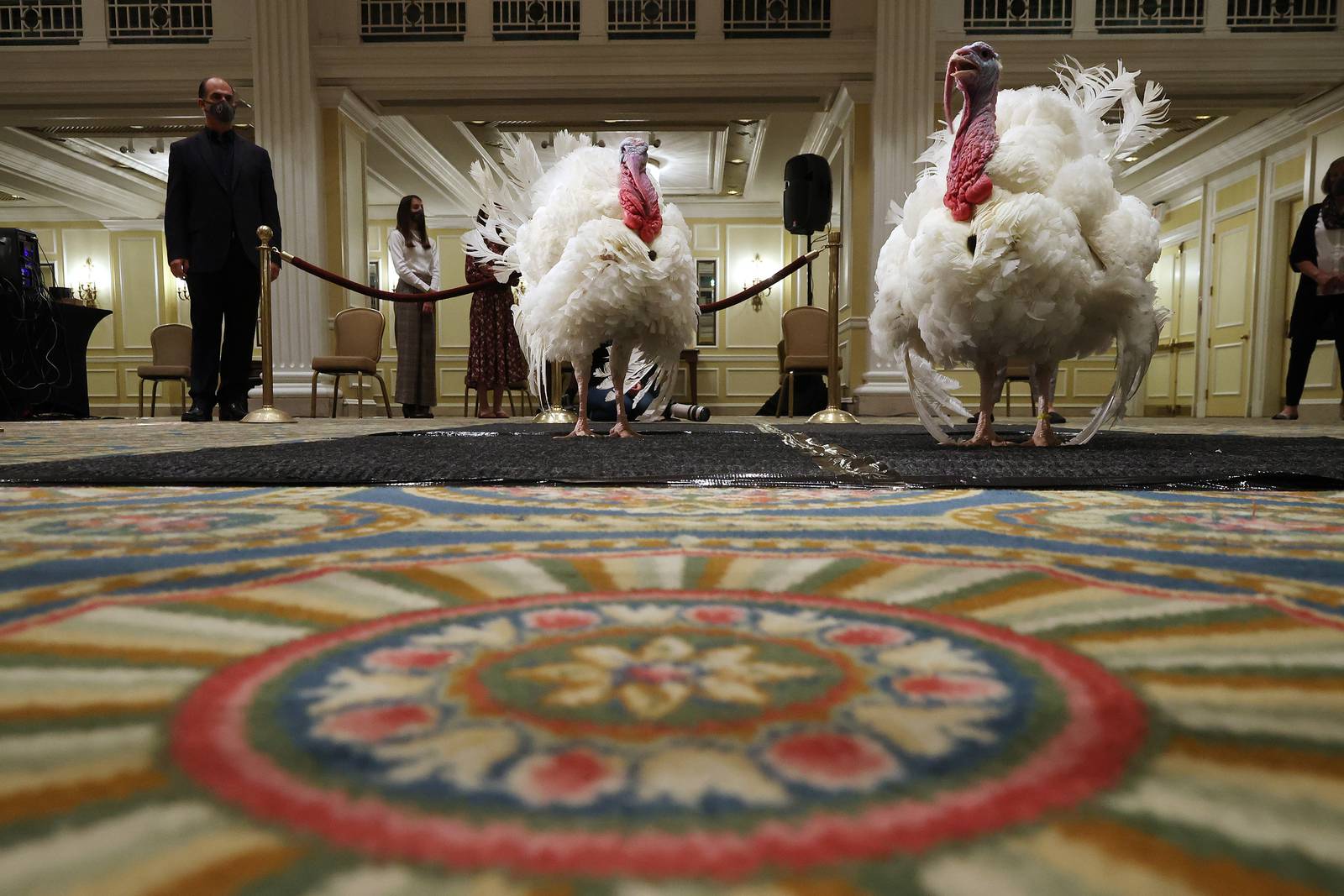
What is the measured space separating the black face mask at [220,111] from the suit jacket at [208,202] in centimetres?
14

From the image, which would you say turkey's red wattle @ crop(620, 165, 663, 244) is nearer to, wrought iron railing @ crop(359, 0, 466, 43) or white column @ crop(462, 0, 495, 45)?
white column @ crop(462, 0, 495, 45)

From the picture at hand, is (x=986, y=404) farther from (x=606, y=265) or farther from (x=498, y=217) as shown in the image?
(x=498, y=217)

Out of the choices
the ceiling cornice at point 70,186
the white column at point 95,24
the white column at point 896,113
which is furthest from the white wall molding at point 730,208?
the ceiling cornice at point 70,186

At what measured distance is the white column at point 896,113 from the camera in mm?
7312

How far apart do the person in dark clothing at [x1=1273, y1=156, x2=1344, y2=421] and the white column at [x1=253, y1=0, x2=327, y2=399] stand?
772 centimetres

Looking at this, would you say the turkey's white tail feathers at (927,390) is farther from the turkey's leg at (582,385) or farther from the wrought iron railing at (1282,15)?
the wrought iron railing at (1282,15)

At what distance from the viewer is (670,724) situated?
0.35m

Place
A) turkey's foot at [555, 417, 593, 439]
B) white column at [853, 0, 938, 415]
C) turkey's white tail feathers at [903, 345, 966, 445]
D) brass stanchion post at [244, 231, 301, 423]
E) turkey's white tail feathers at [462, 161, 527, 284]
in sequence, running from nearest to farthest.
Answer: turkey's white tail feathers at [903, 345, 966, 445], turkey's foot at [555, 417, 593, 439], turkey's white tail feathers at [462, 161, 527, 284], brass stanchion post at [244, 231, 301, 423], white column at [853, 0, 938, 415]

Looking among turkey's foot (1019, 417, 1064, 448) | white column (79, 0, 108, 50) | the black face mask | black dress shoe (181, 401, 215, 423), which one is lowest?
black dress shoe (181, 401, 215, 423)

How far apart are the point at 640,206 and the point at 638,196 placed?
28mm

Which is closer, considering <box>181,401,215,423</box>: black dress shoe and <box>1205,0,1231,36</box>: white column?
<box>181,401,215,423</box>: black dress shoe

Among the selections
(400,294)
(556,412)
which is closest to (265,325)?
(400,294)

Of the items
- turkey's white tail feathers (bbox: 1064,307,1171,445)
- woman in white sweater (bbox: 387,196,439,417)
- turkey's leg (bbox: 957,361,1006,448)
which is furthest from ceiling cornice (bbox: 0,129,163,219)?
turkey's white tail feathers (bbox: 1064,307,1171,445)

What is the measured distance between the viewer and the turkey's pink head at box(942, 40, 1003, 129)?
2.18 m
